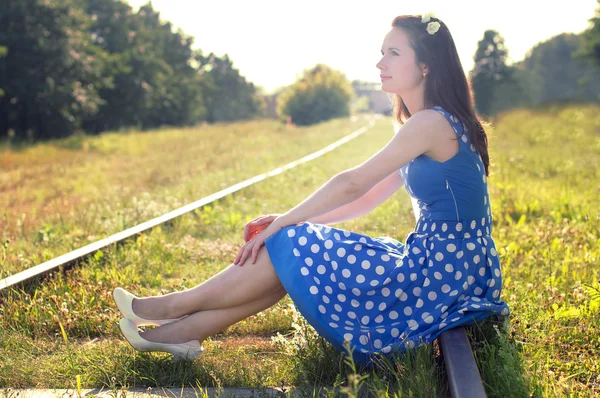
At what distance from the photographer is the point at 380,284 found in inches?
93.4

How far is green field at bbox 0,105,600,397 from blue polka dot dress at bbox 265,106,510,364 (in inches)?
5.6

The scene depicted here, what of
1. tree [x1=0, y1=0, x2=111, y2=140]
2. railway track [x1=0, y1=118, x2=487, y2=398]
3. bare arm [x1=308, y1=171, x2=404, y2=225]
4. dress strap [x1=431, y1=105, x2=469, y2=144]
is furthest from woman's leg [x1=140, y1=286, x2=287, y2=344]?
tree [x1=0, y1=0, x2=111, y2=140]

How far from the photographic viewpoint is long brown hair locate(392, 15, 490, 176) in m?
2.54

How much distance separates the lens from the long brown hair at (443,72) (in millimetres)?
2545

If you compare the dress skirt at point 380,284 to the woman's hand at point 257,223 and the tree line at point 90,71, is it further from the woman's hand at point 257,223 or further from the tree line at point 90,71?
the tree line at point 90,71

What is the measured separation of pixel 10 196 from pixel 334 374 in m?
6.81

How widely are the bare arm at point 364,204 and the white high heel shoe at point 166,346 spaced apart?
877 millimetres

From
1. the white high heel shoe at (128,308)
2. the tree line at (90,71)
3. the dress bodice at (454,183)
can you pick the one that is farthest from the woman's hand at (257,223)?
the tree line at (90,71)

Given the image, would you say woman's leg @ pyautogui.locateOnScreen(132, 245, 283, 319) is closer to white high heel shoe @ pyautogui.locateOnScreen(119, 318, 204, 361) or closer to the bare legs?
the bare legs

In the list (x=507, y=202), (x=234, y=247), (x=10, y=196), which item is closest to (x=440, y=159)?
(x=234, y=247)

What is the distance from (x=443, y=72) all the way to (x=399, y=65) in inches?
7.5

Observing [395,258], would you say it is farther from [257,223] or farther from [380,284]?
[257,223]

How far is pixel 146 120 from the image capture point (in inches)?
1781

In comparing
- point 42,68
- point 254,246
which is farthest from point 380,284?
point 42,68
